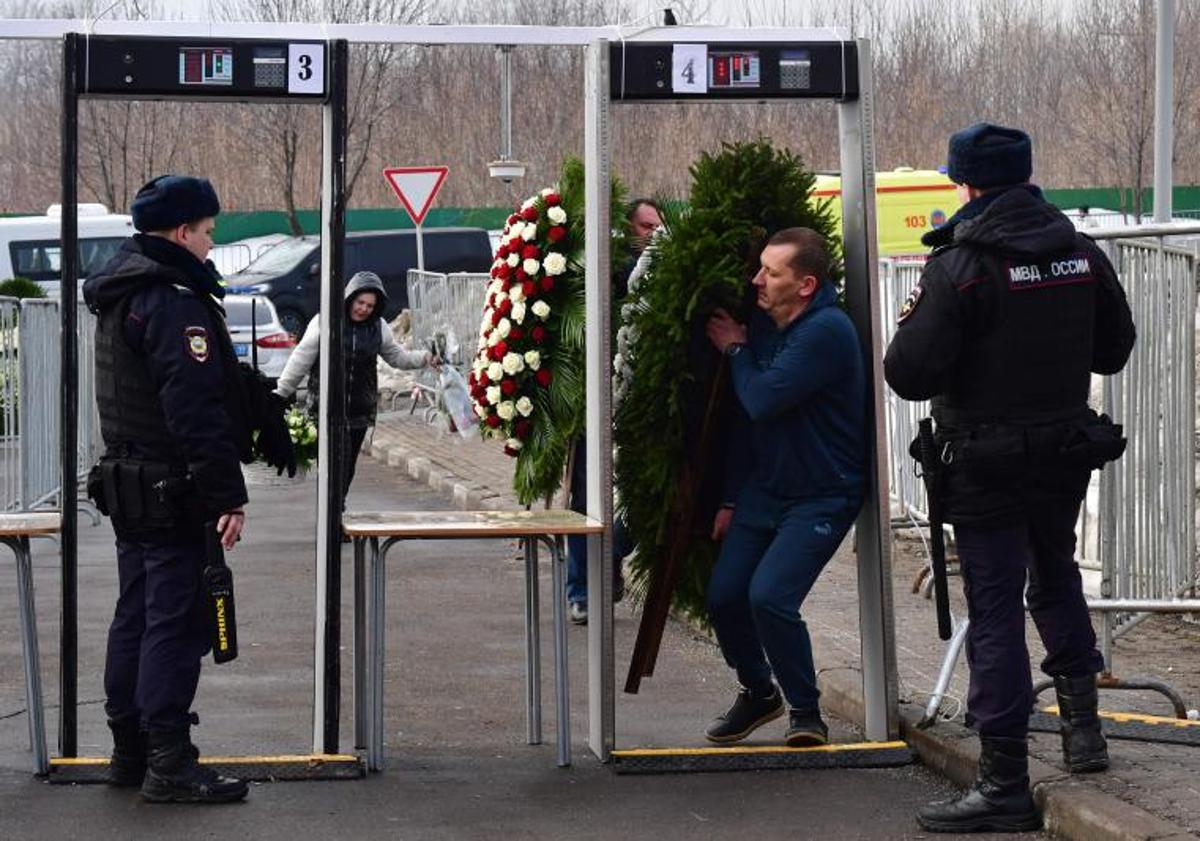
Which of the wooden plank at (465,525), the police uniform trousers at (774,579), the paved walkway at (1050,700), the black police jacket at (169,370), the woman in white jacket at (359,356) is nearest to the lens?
the paved walkway at (1050,700)

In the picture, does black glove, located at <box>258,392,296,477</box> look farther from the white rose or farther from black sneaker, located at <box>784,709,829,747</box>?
the white rose

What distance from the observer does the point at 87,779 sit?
24.2 ft

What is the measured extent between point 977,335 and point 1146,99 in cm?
3404

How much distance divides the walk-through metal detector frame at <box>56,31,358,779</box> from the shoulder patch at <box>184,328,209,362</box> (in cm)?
44

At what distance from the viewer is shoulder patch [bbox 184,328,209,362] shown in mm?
6930

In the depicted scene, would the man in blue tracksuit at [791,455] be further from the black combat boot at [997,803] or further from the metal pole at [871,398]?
the black combat boot at [997,803]

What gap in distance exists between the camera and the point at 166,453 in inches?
277

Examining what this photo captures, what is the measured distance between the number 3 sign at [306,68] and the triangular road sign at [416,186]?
17.5 m

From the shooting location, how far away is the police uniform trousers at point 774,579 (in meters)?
7.52

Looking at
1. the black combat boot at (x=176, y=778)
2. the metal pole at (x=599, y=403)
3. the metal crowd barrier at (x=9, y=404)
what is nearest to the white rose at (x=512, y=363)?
the metal pole at (x=599, y=403)

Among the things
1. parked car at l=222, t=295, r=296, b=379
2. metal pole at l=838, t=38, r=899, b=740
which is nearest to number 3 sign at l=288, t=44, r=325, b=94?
metal pole at l=838, t=38, r=899, b=740

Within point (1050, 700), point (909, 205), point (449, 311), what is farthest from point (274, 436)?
point (909, 205)

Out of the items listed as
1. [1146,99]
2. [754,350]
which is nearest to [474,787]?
[754,350]

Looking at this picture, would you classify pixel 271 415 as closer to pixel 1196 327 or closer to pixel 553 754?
pixel 553 754
